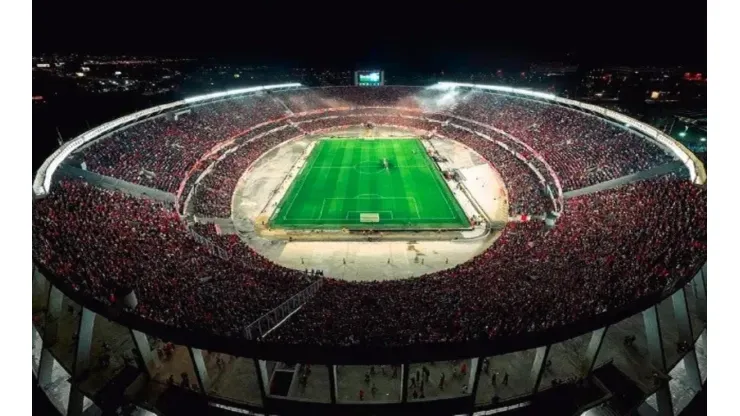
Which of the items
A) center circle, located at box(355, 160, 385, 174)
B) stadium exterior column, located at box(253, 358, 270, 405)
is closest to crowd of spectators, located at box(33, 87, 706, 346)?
stadium exterior column, located at box(253, 358, 270, 405)

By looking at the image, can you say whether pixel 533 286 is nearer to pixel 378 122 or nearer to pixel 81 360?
pixel 81 360

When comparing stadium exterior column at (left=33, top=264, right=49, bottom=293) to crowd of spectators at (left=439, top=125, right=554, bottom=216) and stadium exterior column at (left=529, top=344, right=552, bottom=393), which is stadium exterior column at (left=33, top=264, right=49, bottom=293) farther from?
crowd of spectators at (left=439, top=125, right=554, bottom=216)

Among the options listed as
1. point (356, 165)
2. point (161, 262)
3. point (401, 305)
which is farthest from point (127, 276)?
point (356, 165)

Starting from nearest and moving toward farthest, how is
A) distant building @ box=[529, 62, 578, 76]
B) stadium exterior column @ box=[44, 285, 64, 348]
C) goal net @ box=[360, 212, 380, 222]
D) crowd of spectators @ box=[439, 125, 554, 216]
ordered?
stadium exterior column @ box=[44, 285, 64, 348] < crowd of spectators @ box=[439, 125, 554, 216] < goal net @ box=[360, 212, 380, 222] < distant building @ box=[529, 62, 578, 76]

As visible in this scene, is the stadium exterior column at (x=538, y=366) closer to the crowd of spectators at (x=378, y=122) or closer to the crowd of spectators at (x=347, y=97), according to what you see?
the crowd of spectators at (x=378, y=122)

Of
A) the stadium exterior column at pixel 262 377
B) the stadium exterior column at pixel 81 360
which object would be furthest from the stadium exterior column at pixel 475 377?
the stadium exterior column at pixel 81 360

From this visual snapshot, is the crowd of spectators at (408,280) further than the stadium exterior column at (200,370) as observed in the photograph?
Yes
